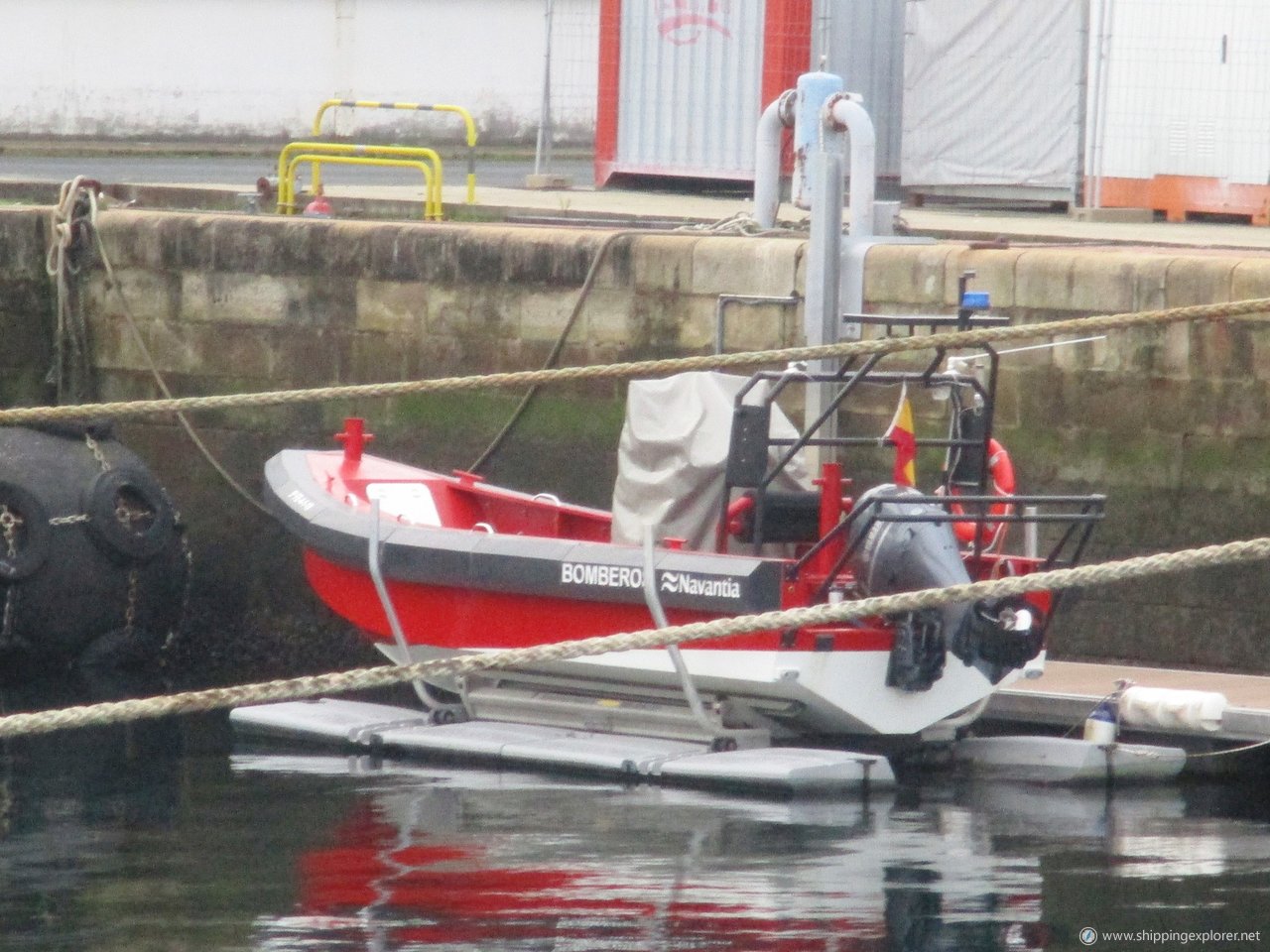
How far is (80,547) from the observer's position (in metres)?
9.48

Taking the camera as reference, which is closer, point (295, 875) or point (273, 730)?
point (295, 875)

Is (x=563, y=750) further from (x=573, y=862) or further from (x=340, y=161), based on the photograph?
(x=340, y=161)

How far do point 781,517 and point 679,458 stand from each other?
0.38 meters

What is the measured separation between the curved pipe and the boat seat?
158 cm

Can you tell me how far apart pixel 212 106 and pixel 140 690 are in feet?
52.4

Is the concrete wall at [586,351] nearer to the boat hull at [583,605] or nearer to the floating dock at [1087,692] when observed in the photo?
the floating dock at [1087,692]

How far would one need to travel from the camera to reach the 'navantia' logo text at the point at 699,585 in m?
7.43

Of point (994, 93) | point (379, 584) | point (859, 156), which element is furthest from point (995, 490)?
point (994, 93)

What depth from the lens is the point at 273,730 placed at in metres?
8.44

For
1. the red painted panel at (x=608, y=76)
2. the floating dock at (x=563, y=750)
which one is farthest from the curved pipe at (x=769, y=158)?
the red painted panel at (x=608, y=76)

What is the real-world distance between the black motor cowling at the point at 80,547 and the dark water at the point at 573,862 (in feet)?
4.47

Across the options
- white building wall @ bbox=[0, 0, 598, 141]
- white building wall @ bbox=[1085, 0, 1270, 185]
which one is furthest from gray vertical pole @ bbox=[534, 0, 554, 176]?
white building wall @ bbox=[0, 0, 598, 141]

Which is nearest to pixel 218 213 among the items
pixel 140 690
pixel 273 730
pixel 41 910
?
pixel 140 690

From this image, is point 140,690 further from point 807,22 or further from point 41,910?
point 807,22
